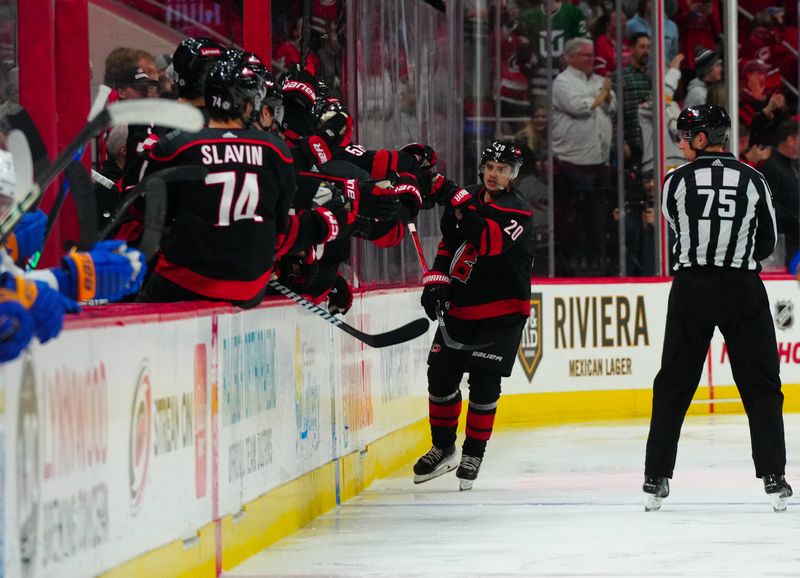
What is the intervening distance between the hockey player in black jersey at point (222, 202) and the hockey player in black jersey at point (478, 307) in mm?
1856

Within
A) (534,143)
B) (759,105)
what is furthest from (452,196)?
(759,105)

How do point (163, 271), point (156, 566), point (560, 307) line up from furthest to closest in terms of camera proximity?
1. point (560, 307)
2. point (163, 271)
3. point (156, 566)

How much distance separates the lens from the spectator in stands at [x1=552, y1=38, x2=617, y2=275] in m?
10.7

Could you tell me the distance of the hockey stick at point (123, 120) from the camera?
2.64 meters

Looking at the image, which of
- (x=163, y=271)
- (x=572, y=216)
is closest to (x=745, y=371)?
(x=163, y=271)

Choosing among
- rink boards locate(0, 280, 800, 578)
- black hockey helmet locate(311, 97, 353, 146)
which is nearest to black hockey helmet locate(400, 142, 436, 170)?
black hockey helmet locate(311, 97, 353, 146)

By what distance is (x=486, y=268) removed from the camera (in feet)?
21.9

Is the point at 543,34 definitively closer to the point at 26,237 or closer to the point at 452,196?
the point at 452,196

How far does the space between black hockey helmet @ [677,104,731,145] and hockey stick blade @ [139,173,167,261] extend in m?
2.42

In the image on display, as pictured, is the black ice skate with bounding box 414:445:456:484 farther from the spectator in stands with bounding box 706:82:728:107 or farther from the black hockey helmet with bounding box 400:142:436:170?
the spectator in stands with bounding box 706:82:728:107

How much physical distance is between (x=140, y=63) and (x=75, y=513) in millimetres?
3390

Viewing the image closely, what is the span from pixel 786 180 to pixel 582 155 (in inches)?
65.0

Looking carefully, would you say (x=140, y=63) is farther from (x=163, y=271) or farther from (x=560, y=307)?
(x=560, y=307)

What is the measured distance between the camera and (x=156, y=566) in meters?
3.85
